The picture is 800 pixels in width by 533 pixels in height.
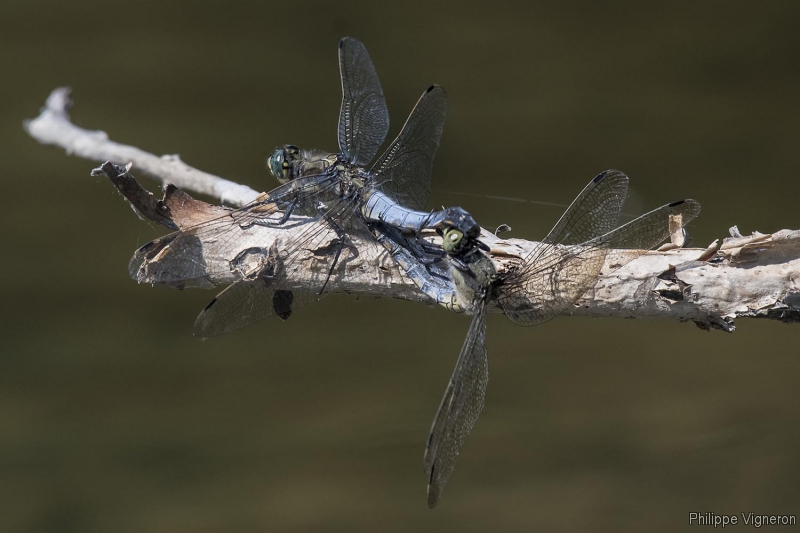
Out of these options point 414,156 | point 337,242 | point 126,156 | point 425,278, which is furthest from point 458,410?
point 126,156

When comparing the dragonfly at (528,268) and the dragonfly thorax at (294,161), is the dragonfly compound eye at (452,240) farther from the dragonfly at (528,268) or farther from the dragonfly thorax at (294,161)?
the dragonfly thorax at (294,161)

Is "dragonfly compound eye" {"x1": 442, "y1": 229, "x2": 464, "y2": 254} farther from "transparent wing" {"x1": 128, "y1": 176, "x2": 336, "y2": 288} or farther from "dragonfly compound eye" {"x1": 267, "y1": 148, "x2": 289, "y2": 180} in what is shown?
"dragonfly compound eye" {"x1": 267, "y1": 148, "x2": 289, "y2": 180}

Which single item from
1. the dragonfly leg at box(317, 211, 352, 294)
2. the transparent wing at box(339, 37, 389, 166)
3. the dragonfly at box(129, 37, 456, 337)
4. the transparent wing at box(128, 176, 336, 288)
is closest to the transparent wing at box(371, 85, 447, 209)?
the dragonfly at box(129, 37, 456, 337)

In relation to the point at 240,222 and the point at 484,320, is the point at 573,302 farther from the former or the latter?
the point at 240,222

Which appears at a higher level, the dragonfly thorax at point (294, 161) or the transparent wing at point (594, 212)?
the dragonfly thorax at point (294, 161)

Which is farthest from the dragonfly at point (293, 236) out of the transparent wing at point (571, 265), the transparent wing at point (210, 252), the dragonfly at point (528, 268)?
the transparent wing at point (571, 265)

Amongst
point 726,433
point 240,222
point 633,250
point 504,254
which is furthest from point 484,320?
point 726,433

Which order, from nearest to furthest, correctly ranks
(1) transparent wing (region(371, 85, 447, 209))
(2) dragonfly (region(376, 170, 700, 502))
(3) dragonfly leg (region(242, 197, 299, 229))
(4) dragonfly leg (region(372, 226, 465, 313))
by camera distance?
1. (2) dragonfly (region(376, 170, 700, 502))
2. (4) dragonfly leg (region(372, 226, 465, 313))
3. (3) dragonfly leg (region(242, 197, 299, 229))
4. (1) transparent wing (region(371, 85, 447, 209))
